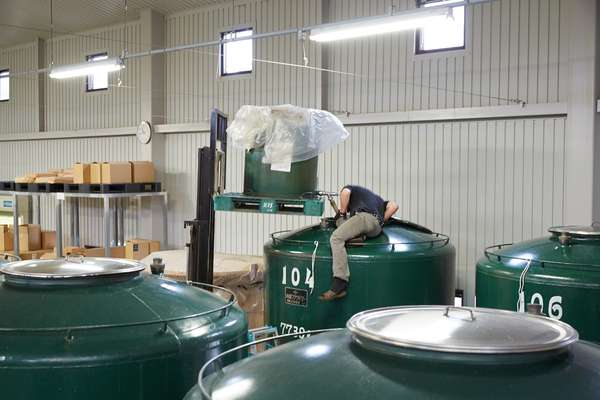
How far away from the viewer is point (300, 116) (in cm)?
727

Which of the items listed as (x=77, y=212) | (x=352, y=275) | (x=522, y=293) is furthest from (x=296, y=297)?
(x=77, y=212)

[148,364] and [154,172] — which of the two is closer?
[148,364]

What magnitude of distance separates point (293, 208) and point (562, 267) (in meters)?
3.03

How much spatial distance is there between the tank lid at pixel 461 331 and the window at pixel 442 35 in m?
8.29

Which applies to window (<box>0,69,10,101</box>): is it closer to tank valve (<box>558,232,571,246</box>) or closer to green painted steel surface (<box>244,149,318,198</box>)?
green painted steel surface (<box>244,149,318,198</box>)

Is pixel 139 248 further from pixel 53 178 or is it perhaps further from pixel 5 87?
pixel 5 87

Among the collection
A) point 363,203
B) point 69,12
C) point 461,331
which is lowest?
point 461,331

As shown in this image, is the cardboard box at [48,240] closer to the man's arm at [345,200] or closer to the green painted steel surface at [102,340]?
the man's arm at [345,200]

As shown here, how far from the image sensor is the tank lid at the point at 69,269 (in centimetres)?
364

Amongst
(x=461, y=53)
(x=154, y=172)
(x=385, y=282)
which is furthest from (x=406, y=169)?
(x=154, y=172)

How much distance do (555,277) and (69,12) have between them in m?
13.7

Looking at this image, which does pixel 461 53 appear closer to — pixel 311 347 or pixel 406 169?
pixel 406 169

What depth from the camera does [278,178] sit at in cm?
728

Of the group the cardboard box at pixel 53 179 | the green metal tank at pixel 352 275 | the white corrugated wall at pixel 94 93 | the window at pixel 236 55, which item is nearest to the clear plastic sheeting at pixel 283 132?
the green metal tank at pixel 352 275
